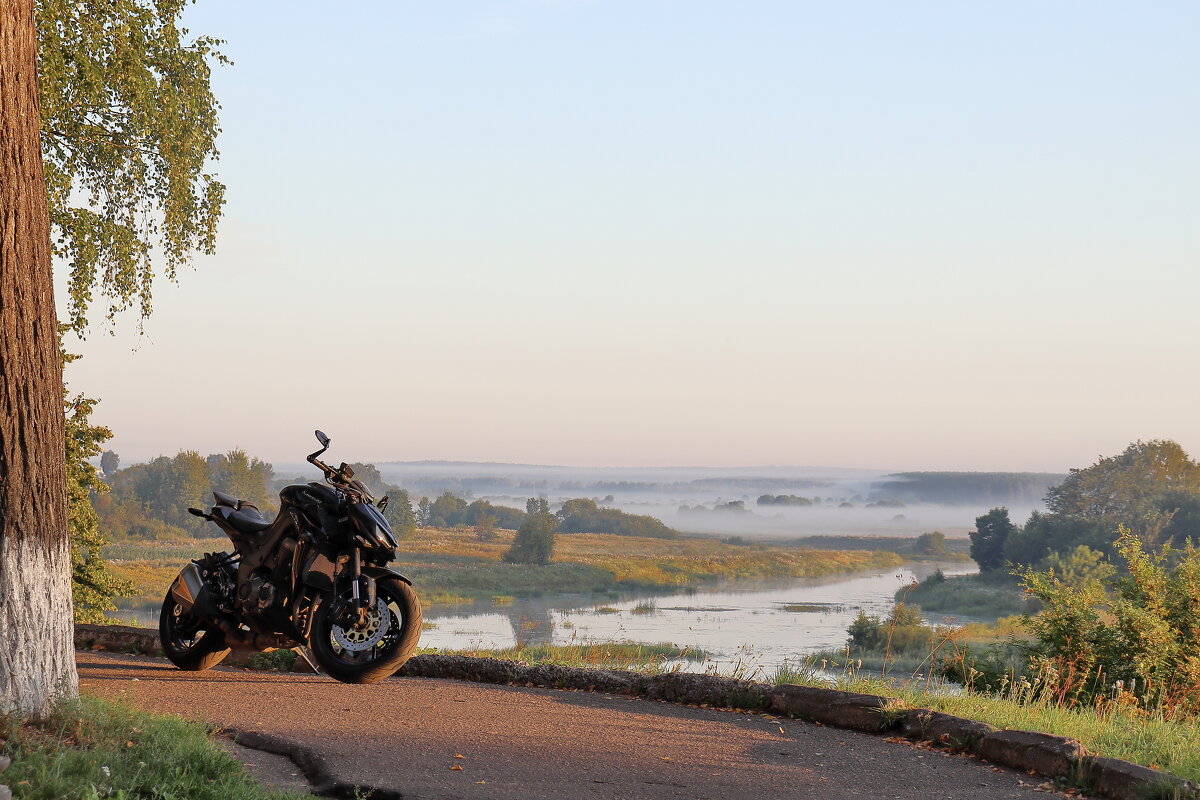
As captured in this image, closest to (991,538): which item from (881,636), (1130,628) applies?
(881,636)

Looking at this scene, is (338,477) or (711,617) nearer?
(338,477)

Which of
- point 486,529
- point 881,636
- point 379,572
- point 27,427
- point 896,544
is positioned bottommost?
point 896,544

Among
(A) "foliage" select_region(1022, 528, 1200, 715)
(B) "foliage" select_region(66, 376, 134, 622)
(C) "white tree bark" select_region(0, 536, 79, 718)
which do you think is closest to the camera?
(C) "white tree bark" select_region(0, 536, 79, 718)

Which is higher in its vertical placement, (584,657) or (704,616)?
(584,657)

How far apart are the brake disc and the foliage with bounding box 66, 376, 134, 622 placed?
12.2 m

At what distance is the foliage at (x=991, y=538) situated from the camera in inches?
3521

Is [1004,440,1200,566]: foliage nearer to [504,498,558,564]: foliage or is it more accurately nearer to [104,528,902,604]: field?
[104,528,902,604]: field

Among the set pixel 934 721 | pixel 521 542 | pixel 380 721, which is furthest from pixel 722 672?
pixel 521 542

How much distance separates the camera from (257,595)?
8336 millimetres

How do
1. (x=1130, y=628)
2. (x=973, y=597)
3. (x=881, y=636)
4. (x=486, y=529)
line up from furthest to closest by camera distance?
(x=486, y=529) < (x=973, y=597) < (x=881, y=636) < (x=1130, y=628)

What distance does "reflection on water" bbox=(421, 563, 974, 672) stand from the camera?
5034 cm

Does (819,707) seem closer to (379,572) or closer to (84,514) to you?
(379,572)

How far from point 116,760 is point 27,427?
6.68 feet

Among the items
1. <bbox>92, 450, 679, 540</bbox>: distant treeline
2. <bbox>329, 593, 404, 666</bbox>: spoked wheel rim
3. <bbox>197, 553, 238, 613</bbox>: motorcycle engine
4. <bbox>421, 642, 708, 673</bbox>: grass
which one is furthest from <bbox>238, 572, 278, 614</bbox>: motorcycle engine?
<bbox>92, 450, 679, 540</bbox>: distant treeline
